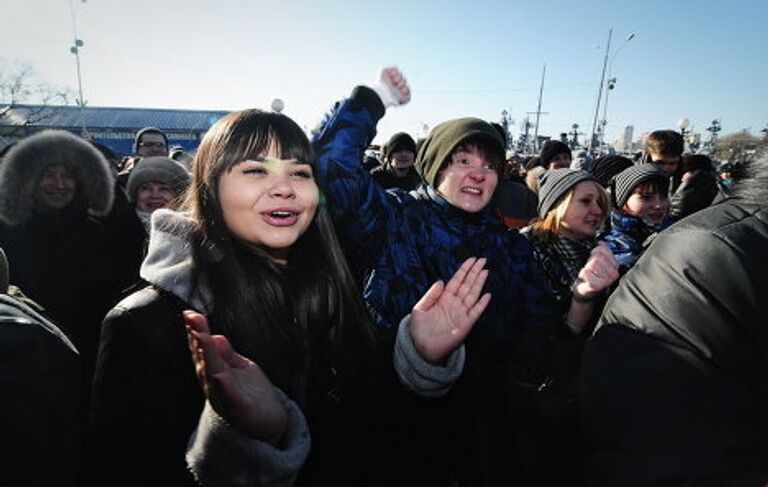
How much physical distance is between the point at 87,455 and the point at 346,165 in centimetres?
135

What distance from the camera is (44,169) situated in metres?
2.96

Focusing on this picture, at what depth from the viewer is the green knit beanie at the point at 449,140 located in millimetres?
2254

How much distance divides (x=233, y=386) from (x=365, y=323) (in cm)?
83

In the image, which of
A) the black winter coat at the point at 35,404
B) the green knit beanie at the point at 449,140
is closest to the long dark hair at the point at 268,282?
the black winter coat at the point at 35,404

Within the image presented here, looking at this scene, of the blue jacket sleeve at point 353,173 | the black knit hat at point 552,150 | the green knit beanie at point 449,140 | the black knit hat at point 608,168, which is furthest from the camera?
the black knit hat at point 552,150

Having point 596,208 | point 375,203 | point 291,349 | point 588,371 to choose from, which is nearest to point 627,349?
point 588,371

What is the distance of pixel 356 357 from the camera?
169 centimetres

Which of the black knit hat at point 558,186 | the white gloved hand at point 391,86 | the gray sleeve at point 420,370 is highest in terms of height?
the white gloved hand at point 391,86

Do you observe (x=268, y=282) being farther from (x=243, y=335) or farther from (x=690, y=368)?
(x=690, y=368)

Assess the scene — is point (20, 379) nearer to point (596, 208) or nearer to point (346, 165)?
point (346, 165)

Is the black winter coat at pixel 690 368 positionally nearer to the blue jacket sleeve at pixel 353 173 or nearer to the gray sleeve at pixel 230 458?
the gray sleeve at pixel 230 458

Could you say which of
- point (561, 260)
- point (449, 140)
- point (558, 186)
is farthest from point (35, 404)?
point (558, 186)

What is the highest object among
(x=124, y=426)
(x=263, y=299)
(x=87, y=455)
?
(x=263, y=299)

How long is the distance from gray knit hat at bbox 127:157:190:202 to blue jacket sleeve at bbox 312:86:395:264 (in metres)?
2.24
